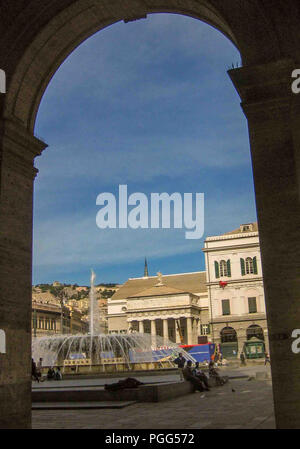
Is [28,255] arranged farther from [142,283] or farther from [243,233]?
[142,283]

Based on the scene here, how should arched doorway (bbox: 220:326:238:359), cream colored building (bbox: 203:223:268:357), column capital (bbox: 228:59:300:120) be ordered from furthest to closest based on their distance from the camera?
cream colored building (bbox: 203:223:268:357) → arched doorway (bbox: 220:326:238:359) → column capital (bbox: 228:59:300:120)

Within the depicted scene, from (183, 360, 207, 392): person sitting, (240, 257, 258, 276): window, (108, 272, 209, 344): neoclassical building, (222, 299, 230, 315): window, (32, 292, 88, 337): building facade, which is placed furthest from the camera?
(32, 292, 88, 337): building facade

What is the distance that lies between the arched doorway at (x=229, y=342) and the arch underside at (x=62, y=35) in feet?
156

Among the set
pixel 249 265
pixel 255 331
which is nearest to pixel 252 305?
pixel 255 331

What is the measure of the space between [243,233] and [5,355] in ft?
172

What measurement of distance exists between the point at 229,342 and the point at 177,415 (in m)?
48.6

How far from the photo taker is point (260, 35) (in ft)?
28.9

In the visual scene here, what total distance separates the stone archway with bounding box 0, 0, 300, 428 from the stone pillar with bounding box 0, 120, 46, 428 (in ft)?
0.07

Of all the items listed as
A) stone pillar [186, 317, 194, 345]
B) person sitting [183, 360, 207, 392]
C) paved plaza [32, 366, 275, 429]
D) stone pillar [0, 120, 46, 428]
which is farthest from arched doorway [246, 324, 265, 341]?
stone pillar [0, 120, 46, 428]

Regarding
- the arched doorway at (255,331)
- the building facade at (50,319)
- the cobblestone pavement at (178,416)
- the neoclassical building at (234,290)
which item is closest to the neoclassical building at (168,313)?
the neoclassical building at (234,290)

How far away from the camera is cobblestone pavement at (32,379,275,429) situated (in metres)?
9.43

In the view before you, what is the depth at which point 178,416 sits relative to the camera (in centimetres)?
1074

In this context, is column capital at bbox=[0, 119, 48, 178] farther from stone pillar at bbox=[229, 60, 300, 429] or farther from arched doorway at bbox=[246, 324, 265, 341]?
arched doorway at bbox=[246, 324, 265, 341]

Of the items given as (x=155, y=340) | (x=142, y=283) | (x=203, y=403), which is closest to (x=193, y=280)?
(x=142, y=283)
